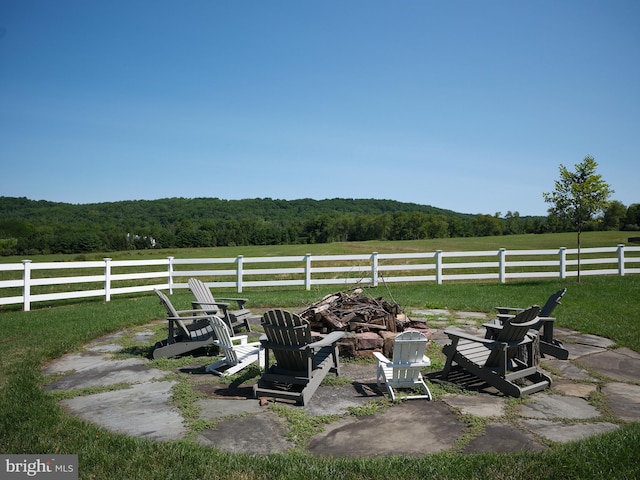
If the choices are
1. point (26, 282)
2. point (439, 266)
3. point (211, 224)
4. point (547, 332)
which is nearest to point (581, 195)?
point (439, 266)

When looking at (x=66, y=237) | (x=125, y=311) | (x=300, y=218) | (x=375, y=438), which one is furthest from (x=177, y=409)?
(x=300, y=218)

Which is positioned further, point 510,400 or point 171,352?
point 171,352

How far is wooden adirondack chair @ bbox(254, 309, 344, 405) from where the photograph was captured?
A: 496 centimetres

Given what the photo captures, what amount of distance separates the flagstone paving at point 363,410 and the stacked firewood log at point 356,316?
2.53 feet

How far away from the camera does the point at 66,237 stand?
148 ft

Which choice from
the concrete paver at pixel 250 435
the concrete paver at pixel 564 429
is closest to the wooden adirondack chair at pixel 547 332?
the concrete paver at pixel 564 429

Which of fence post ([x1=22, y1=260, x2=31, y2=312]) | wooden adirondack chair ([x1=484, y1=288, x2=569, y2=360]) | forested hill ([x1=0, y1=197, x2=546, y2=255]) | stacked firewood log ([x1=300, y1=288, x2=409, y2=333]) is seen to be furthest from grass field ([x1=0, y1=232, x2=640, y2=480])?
forested hill ([x1=0, y1=197, x2=546, y2=255])

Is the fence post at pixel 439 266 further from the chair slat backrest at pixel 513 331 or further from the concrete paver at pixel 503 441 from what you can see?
the concrete paver at pixel 503 441

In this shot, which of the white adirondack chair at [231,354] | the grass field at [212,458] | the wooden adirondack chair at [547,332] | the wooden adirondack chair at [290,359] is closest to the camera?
the grass field at [212,458]

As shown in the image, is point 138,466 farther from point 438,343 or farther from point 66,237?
point 66,237

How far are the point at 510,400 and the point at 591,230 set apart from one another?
6256cm

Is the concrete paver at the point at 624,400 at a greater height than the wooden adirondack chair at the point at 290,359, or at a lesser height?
lesser

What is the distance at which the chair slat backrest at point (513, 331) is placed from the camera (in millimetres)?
5097

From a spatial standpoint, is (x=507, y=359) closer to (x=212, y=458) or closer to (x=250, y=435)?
(x=250, y=435)
